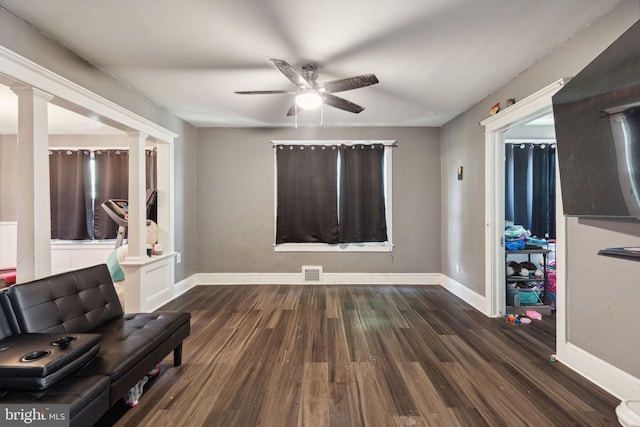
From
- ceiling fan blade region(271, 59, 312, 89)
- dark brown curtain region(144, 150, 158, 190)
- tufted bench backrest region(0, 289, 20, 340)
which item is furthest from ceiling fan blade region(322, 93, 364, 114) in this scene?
dark brown curtain region(144, 150, 158, 190)

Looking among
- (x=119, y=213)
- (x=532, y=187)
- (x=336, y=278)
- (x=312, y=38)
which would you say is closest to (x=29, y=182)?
(x=119, y=213)

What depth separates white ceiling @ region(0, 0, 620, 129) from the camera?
1786 mm

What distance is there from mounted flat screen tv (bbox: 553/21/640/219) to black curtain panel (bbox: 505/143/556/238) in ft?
7.84

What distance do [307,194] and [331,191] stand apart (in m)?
0.39

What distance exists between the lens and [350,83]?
236cm

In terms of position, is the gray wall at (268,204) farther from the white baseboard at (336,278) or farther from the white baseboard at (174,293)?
the white baseboard at (174,293)

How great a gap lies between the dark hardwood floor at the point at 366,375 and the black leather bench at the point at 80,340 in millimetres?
347

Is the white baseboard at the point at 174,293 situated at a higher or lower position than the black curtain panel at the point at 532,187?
lower

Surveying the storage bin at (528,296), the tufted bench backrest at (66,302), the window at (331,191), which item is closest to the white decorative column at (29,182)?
the tufted bench backrest at (66,302)

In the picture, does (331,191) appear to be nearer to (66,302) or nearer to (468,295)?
(468,295)

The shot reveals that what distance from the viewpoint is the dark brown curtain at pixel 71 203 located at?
4.34 meters

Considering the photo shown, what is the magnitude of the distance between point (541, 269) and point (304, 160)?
3609 mm

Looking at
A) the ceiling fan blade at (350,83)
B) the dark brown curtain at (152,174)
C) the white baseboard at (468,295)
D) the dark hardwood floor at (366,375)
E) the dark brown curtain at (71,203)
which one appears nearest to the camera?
the dark hardwood floor at (366,375)

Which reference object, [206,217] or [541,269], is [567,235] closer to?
[541,269]
